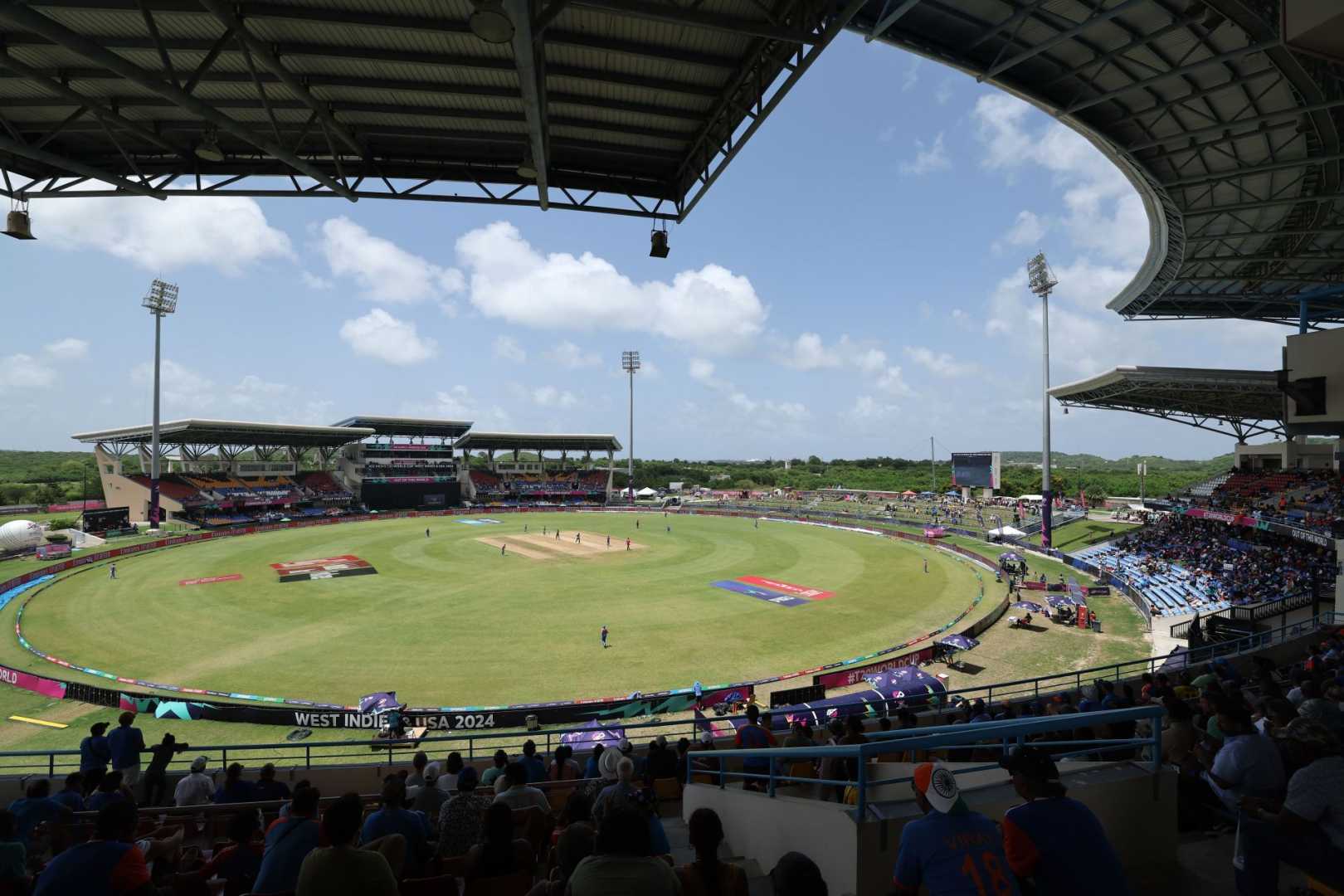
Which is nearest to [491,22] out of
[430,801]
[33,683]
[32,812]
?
[430,801]

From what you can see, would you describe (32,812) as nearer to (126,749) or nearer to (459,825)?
(126,749)

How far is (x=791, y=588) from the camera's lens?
35.5m

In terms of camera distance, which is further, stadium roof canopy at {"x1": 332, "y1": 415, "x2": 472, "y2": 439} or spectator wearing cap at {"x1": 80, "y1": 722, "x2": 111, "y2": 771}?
stadium roof canopy at {"x1": 332, "y1": 415, "x2": 472, "y2": 439}

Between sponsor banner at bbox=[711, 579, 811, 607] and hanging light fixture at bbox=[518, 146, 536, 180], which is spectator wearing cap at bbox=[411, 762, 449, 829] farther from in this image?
sponsor banner at bbox=[711, 579, 811, 607]

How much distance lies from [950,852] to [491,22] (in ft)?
26.2

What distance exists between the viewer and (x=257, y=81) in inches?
319

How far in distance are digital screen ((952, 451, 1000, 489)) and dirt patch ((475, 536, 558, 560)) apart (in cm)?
4710

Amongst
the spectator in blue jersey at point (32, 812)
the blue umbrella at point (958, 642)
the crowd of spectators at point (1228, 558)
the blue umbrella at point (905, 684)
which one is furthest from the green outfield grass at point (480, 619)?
the spectator in blue jersey at point (32, 812)

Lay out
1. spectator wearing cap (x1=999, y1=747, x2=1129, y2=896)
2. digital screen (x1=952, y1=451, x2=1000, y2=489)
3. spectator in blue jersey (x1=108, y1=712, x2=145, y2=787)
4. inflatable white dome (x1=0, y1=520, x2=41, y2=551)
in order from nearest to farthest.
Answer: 1. spectator wearing cap (x1=999, y1=747, x2=1129, y2=896)
2. spectator in blue jersey (x1=108, y1=712, x2=145, y2=787)
3. inflatable white dome (x1=0, y1=520, x2=41, y2=551)
4. digital screen (x1=952, y1=451, x2=1000, y2=489)

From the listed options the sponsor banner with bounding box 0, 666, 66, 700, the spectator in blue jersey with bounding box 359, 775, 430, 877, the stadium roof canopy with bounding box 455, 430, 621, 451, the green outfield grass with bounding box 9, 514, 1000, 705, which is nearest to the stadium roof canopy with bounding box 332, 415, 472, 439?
the stadium roof canopy with bounding box 455, 430, 621, 451

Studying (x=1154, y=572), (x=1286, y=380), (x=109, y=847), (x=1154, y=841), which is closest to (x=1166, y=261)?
(x=1286, y=380)

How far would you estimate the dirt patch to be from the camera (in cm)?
4481

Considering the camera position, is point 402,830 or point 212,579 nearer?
point 402,830

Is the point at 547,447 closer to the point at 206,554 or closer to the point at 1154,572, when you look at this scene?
Result: the point at 206,554
